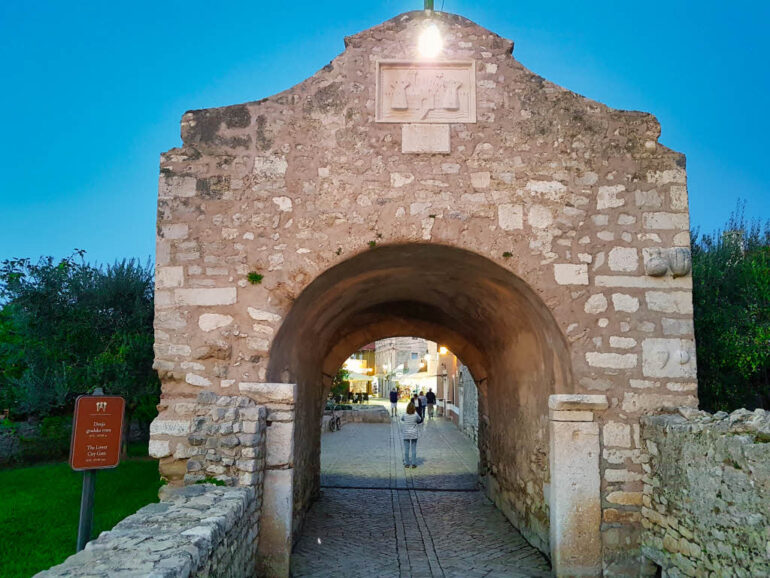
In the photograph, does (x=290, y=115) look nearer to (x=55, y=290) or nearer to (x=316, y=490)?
(x=316, y=490)

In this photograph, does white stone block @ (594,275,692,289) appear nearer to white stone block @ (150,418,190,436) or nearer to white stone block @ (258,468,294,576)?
white stone block @ (258,468,294,576)

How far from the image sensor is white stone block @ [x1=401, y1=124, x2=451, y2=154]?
536cm

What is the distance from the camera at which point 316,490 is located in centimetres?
840

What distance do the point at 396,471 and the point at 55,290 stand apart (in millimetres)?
6845

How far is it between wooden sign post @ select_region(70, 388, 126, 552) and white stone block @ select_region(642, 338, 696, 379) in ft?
13.9

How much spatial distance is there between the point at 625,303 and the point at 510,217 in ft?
4.19

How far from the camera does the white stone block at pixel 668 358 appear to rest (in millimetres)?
4945

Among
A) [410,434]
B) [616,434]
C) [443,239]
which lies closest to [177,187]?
[443,239]

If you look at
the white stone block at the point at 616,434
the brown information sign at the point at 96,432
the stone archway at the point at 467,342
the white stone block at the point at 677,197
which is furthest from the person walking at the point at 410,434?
the brown information sign at the point at 96,432

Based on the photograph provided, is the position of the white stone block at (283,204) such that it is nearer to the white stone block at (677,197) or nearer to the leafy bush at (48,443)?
the white stone block at (677,197)


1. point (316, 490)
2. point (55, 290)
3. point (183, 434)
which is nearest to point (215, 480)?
point (183, 434)

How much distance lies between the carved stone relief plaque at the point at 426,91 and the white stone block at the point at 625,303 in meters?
2.11

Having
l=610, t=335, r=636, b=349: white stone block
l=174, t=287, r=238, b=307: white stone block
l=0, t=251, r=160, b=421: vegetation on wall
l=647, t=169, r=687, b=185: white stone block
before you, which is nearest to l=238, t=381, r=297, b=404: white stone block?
l=174, t=287, r=238, b=307: white stone block

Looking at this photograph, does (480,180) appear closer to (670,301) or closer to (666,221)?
(666,221)
